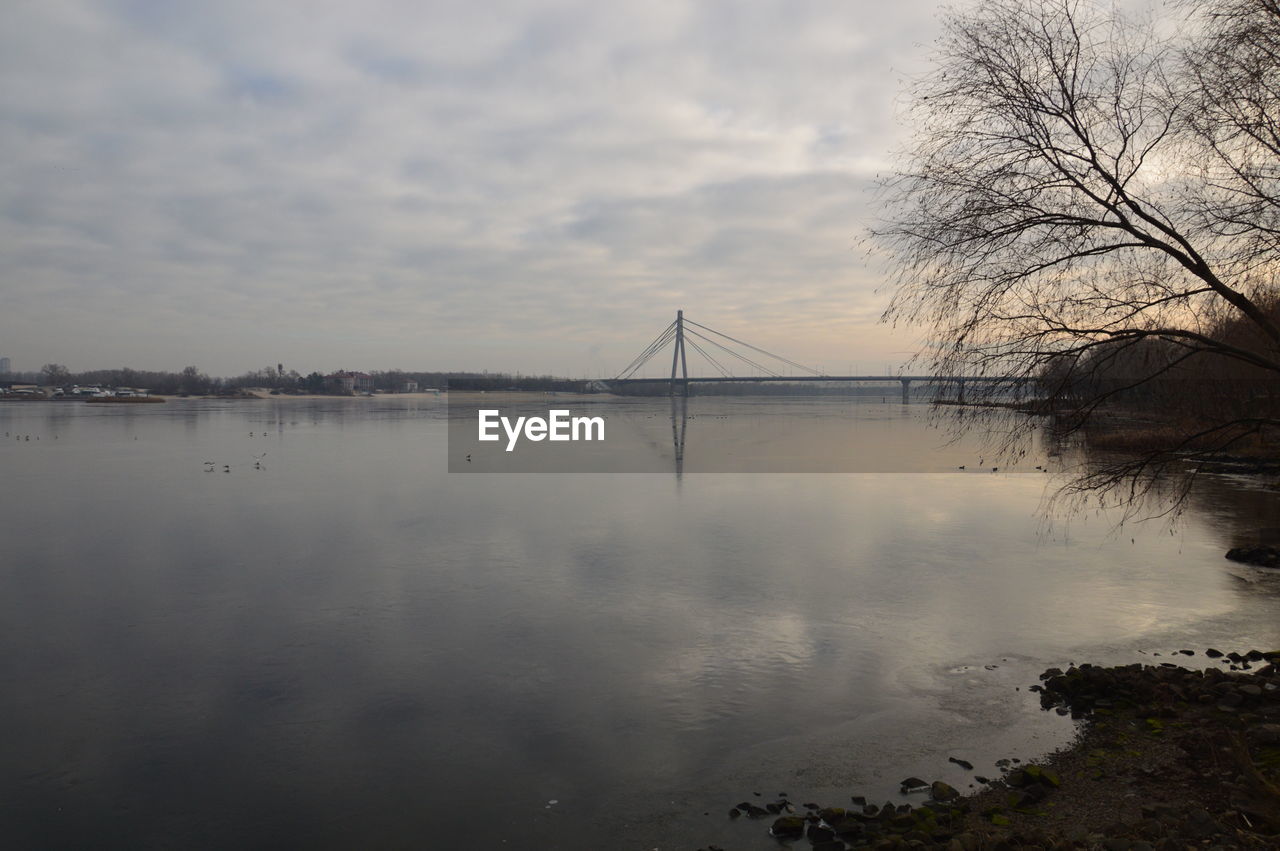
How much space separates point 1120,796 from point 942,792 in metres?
1.13

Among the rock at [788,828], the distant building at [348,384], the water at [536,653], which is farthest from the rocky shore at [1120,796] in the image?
the distant building at [348,384]

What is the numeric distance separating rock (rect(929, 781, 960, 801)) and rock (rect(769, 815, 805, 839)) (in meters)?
1.00

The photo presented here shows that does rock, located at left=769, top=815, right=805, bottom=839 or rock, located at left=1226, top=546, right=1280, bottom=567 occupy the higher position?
rock, located at left=1226, top=546, right=1280, bottom=567

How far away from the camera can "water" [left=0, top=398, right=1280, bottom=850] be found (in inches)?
230

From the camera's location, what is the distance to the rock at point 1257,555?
41.2 feet

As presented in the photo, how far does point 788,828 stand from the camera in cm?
541

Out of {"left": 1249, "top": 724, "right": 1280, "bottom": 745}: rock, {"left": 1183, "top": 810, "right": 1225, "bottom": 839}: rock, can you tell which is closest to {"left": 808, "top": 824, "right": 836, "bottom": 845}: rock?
{"left": 1183, "top": 810, "right": 1225, "bottom": 839}: rock

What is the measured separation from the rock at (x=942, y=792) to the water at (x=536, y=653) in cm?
26

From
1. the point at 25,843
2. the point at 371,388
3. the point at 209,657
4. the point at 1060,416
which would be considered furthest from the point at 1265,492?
the point at 371,388

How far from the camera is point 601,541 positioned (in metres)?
14.4

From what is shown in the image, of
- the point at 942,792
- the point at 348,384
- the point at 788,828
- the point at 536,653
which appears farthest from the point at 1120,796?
the point at 348,384

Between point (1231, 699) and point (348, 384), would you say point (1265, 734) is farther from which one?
point (348, 384)

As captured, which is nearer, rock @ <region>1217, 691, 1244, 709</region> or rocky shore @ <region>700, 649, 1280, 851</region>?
rocky shore @ <region>700, 649, 1280, 851</region>

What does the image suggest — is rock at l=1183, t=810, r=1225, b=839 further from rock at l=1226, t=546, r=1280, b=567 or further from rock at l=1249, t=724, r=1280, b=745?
rock at l=1226, t=546, r=1280, b=567
